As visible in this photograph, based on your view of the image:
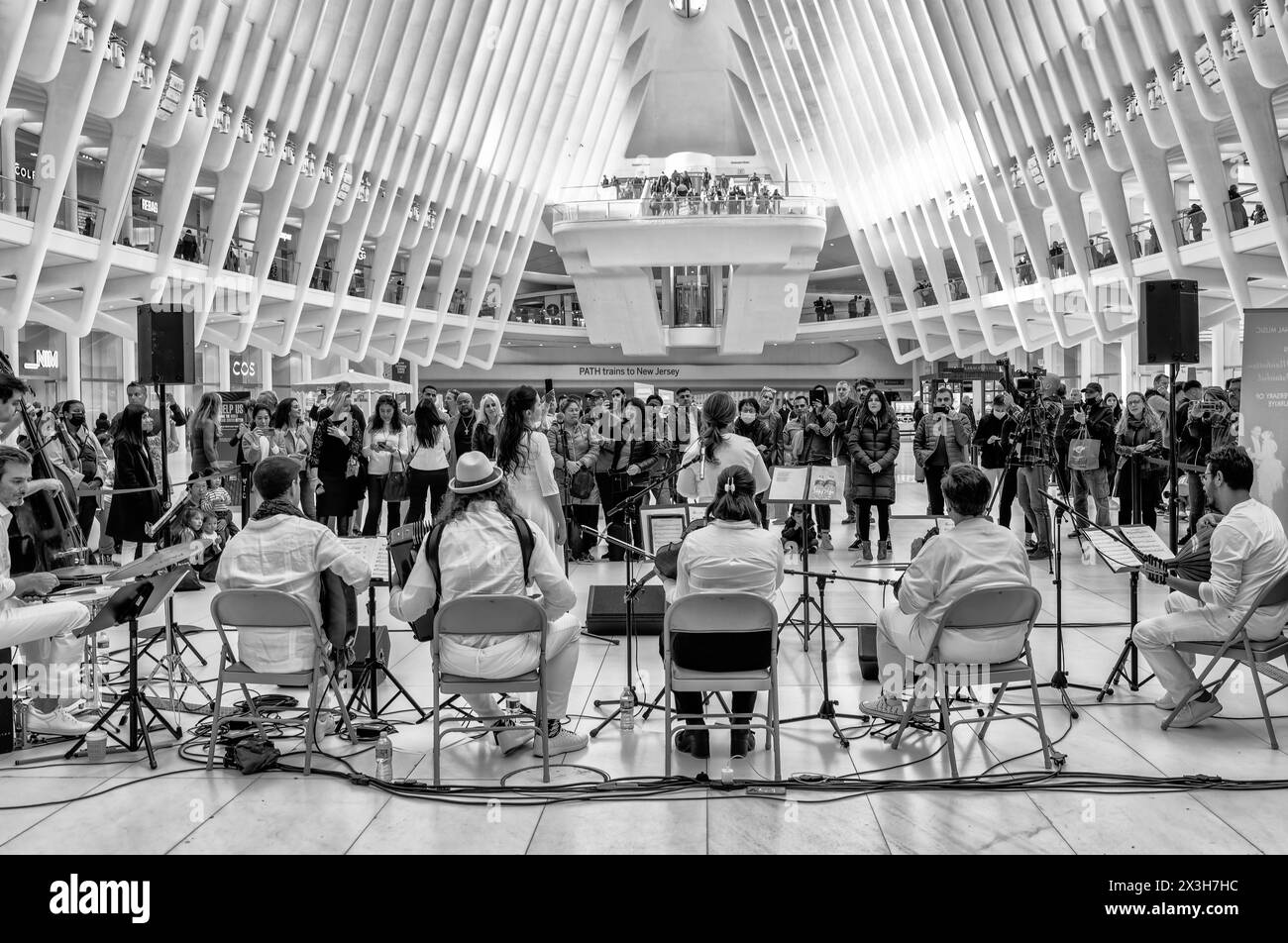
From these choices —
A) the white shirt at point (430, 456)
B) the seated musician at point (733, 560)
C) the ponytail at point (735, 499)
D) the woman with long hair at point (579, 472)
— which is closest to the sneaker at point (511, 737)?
the seated musician at point (733, 560)

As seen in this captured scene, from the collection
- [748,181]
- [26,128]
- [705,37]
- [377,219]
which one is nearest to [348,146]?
[377,219]

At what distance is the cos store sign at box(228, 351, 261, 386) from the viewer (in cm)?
2669

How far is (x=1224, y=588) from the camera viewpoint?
4.95m

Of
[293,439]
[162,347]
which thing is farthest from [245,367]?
[162,347]

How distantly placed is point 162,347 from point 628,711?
4.15 m

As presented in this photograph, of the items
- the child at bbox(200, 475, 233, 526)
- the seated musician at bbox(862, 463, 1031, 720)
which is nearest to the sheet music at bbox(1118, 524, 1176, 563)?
the seated musician at bbox(862, 463, 1031, 720)

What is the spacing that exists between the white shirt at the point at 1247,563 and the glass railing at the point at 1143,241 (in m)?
16.7

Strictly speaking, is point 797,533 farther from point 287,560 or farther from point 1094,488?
point 287,560

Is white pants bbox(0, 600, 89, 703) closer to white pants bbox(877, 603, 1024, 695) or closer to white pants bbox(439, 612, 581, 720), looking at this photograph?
white pants bbox(439, 612, 581, 720)

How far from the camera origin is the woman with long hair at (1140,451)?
10.6 metres

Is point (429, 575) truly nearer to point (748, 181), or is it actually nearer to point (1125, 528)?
point (1125, 528)

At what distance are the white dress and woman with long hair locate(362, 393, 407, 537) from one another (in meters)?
4.31

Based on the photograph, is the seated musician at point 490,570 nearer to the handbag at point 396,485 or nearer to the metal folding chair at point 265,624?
the metal folding chair at point 265,624

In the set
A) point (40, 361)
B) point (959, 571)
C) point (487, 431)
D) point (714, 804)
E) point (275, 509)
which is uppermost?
point (40, 361)
